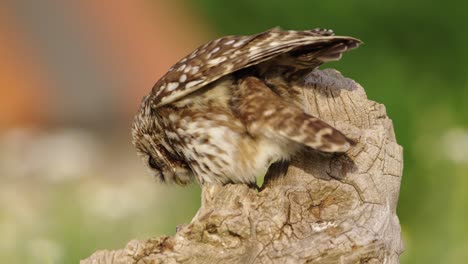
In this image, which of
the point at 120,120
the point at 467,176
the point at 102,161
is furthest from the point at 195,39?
the point at 467,176

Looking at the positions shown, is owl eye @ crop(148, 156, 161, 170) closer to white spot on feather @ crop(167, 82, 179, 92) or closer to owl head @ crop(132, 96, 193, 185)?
owl head @ crop(132, 96, 193, 185)

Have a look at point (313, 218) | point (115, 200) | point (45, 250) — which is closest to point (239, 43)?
point (313, 218)

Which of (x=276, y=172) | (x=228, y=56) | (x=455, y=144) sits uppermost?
(x=228, y=56)

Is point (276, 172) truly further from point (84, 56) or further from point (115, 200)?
point (84, 56)

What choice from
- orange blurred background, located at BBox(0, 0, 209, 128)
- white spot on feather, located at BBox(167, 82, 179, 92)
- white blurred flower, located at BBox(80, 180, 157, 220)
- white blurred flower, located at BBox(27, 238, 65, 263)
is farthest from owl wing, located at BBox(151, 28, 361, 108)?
orange blurred background, located at BBox(0, 0, 209, 128)

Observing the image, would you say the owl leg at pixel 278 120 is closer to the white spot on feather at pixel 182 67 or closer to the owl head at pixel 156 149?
the white spot on feather at pixel 182 67
